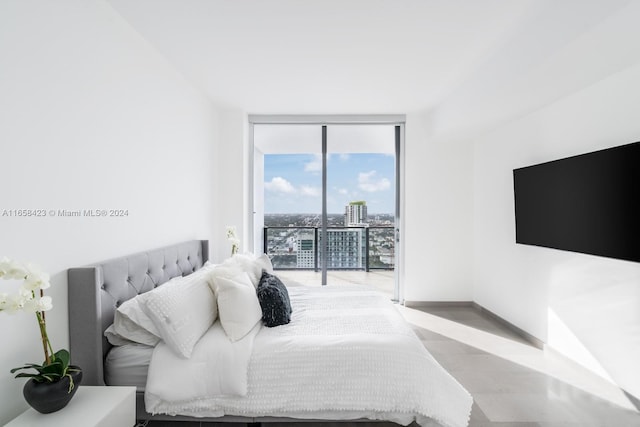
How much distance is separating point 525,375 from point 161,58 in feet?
13.3

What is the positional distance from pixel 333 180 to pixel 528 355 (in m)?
3.10

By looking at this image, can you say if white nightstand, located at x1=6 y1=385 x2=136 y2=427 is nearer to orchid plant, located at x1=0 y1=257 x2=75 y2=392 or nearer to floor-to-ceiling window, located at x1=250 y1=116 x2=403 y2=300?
orchid plant, located at x1=0 y1=257 x2=75 y2=392

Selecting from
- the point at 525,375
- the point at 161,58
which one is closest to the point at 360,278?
the point at 525,375

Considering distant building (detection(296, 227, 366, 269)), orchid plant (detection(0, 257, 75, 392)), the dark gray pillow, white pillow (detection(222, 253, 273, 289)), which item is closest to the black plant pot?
orchid plant (detection(0, 257, 75, 392))

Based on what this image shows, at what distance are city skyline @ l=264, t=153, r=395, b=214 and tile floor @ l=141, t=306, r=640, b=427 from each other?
79.2 inches

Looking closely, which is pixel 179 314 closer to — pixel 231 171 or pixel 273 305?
pixel 273 305

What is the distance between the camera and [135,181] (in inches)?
94.7

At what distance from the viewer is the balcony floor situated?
199 inches

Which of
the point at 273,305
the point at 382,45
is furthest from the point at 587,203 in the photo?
the point at 273,305

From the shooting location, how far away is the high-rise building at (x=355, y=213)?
5004mm

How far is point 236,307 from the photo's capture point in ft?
6.95

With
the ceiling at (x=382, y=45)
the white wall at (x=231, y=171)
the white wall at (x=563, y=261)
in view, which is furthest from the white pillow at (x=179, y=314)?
the white wall at (x=563, y=261)

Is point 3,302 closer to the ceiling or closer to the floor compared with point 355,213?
closer to the floor

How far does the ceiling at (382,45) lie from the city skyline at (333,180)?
1.28 meters
